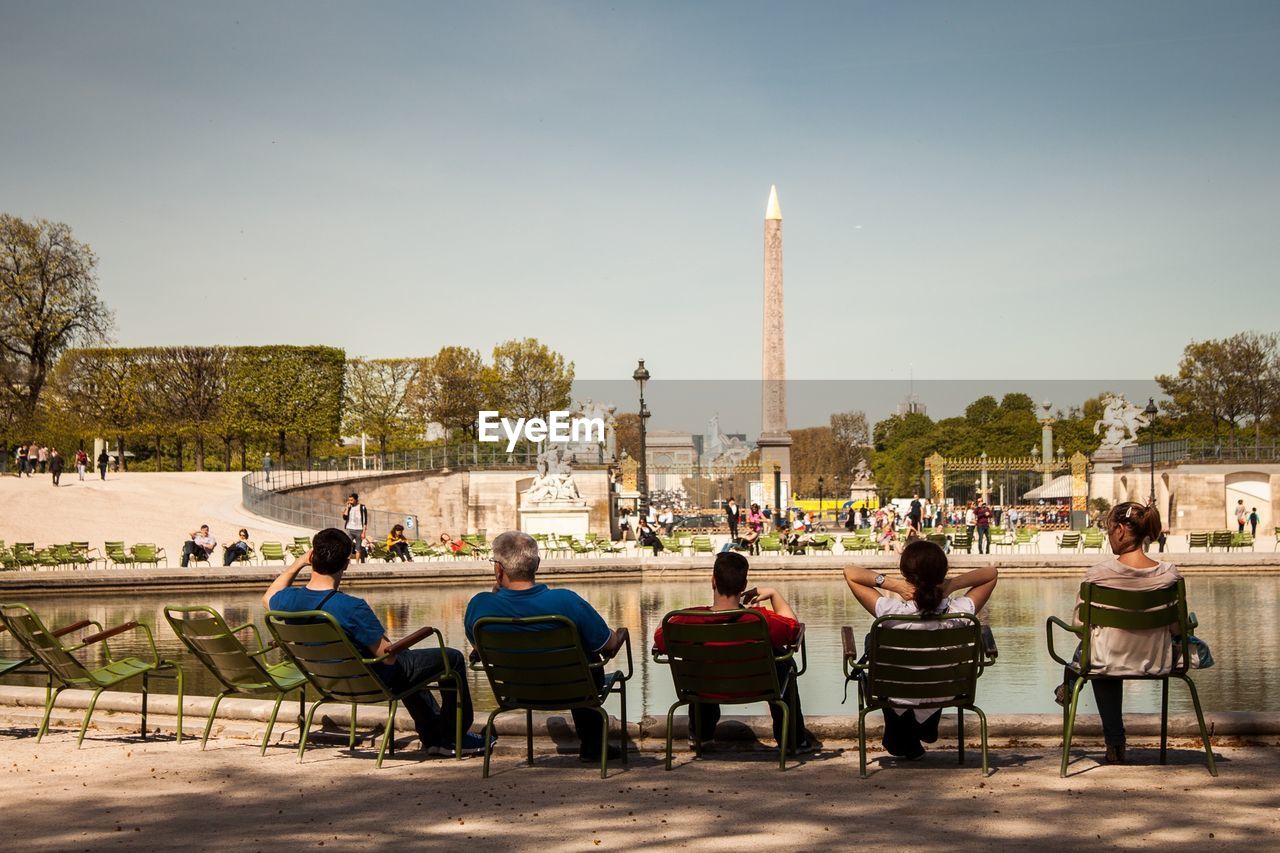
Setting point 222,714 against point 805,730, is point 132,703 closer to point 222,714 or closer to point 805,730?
point 222,714

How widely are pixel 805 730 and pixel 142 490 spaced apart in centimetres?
3464

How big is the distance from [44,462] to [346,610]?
139 feet

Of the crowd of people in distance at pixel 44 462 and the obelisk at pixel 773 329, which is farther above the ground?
the obelisk at pixel 773 329

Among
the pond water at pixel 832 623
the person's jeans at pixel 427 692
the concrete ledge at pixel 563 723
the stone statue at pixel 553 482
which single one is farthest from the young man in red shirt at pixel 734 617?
the stone statue at pixel 553 482

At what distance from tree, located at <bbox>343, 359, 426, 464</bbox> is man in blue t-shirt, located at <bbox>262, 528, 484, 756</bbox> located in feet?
158

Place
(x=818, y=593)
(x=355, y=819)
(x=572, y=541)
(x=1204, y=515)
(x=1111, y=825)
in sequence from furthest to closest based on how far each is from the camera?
(x=1204, y=515)
(x=572, y=541)
(x=818, y=593)
(x=355, y=819)
(x=1111, y=825)

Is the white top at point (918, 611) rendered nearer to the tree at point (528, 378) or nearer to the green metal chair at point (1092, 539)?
the green metal chair at point (1092, 539)

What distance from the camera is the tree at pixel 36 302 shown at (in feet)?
141

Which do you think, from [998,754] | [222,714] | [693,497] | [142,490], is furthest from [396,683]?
[693,497]

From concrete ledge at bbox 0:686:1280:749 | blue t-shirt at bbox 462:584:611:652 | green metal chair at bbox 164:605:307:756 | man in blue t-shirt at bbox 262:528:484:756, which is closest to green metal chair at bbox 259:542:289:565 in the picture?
concrete ledge at bbox 0:686:1280:749

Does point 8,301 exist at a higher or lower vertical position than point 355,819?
higher

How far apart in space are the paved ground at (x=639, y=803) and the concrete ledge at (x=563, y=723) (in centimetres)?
16

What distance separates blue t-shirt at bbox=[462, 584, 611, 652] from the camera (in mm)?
4887

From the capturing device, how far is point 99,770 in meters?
5.00
